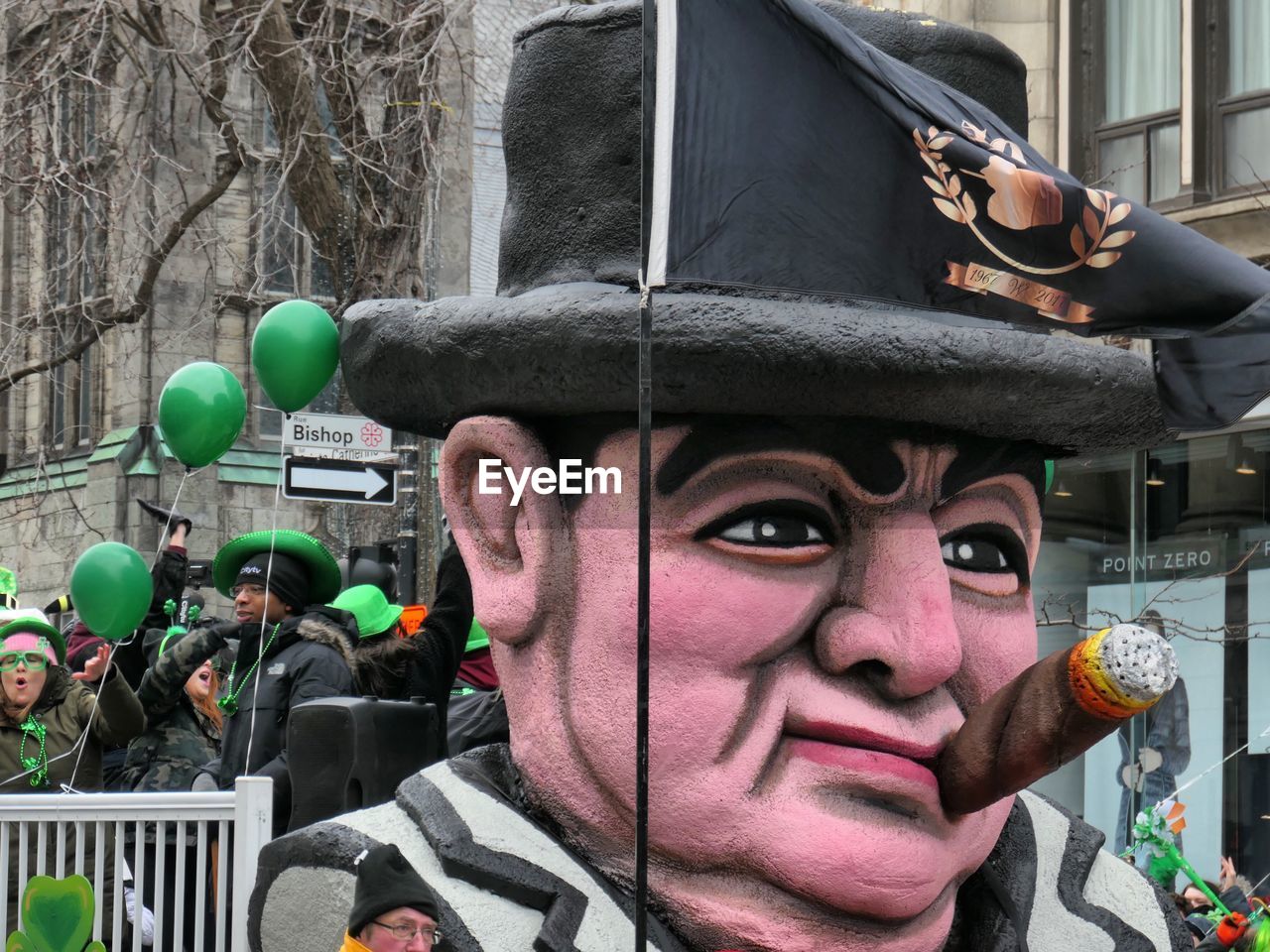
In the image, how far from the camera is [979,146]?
3.07 meters

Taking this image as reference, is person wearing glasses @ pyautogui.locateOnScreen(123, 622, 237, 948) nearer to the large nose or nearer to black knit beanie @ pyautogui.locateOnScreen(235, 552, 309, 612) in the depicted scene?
black knit beanie @ pyautogui.locateOnScreen(235, 552, 309, 612)

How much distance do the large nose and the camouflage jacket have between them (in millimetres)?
3529

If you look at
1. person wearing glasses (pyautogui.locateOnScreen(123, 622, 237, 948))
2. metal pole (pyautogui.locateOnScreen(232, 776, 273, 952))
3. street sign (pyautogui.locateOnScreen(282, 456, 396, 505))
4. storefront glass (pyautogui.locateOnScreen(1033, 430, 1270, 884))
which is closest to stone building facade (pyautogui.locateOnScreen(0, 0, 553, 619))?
storefront glass (pyautogui.locateOnScreen(1033, 430, 1270, 884))

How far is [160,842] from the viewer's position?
475 cm

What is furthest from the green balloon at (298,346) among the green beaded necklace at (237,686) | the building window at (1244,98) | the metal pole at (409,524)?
the building window at (1244,98)

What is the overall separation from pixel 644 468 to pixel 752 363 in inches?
9.8

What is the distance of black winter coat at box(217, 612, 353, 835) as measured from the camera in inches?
221

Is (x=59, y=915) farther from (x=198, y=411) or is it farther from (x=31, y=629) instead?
(x=31, y=629)

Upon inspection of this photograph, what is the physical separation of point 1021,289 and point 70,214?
8113 mm


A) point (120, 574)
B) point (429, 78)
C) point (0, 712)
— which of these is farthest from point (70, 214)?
point (120, 574)

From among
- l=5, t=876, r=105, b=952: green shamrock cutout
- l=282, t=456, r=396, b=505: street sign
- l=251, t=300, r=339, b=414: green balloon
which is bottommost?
l=5, t=876, r=105, b=952: green shamrock cutout

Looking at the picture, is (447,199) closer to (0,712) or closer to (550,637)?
(0,712)

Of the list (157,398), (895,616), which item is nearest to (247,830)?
(895,616)

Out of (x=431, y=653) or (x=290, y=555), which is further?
(x=290, y=555)
